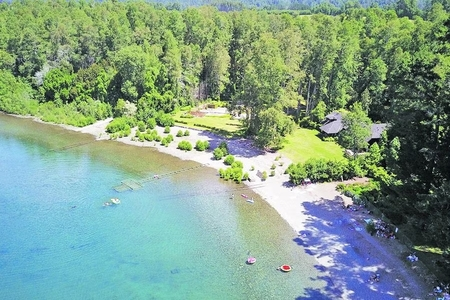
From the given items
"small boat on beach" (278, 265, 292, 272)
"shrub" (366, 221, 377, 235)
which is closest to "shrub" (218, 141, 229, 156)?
"shrub" (366, 221, 377, 235)

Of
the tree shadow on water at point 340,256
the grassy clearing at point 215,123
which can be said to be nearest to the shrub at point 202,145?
the grassy clearing at point 215,123

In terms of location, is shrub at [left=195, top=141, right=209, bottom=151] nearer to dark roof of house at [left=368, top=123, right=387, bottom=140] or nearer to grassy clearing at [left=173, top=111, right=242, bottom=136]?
grassy clearing at [left=173, top=111, right=242, bottom=136]

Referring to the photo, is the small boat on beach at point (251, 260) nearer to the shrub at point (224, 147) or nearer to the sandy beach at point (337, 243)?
the sandy beach at point (337, 243)

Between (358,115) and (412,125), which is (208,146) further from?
(412,125)

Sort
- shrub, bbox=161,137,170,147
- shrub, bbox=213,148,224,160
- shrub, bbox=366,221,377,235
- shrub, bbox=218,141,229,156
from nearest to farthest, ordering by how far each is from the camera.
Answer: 1. shrub, bbox=366,221,377,235
2. shrub, bbox=213,148,224,160
3. shrub, bbox=218,141,229,156
4. shrub, bbox=161,137,170,147

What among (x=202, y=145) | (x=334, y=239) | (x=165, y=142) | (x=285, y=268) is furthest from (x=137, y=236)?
(x=165, y=142)

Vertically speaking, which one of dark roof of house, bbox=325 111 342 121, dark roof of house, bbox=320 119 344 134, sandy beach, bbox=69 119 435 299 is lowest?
sandy beach, bbox=69 119 435 299

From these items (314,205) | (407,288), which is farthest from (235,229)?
(407,288)
